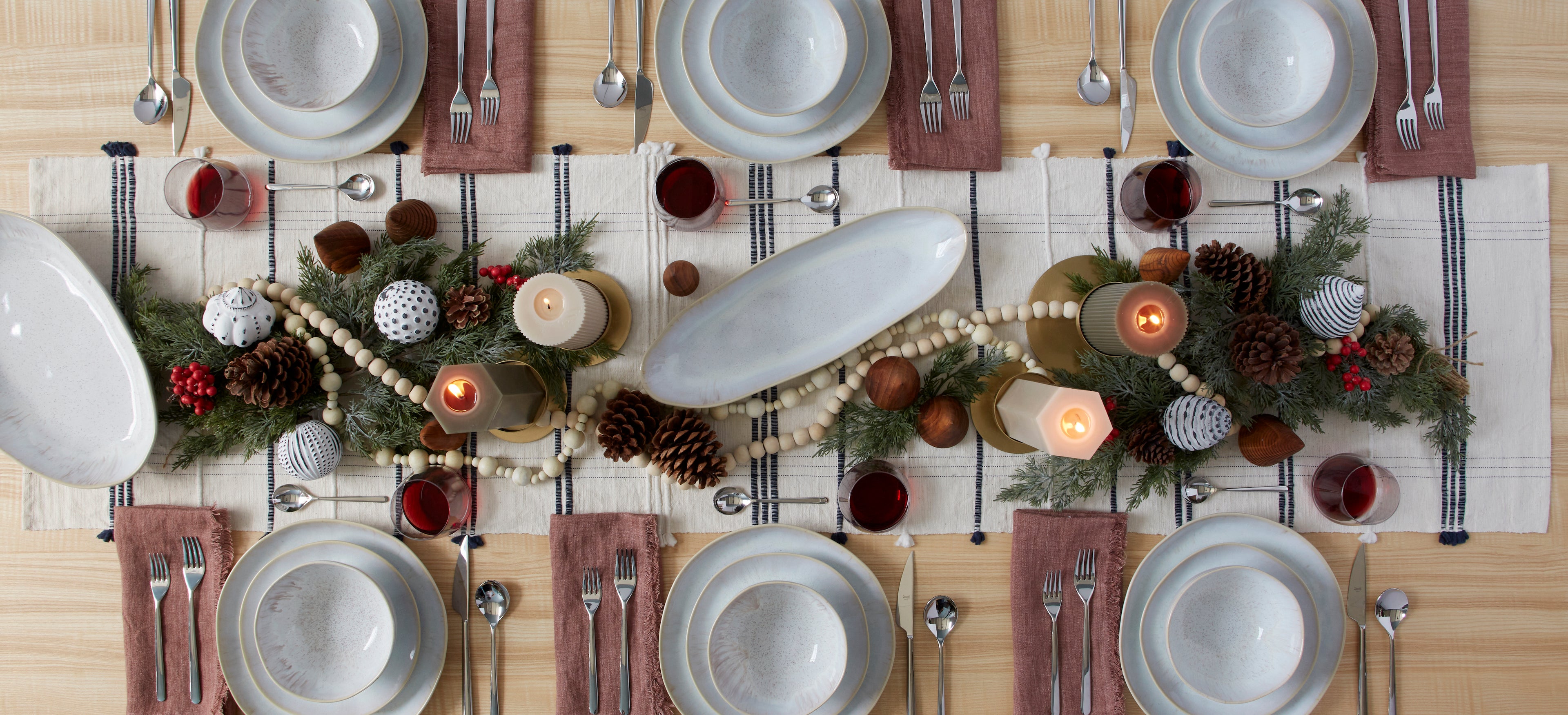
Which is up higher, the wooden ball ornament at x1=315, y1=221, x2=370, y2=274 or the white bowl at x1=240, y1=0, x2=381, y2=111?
the white bowl at x1=240, y1=0, x2=381, y2=111

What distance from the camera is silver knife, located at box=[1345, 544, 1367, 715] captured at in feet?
3.48

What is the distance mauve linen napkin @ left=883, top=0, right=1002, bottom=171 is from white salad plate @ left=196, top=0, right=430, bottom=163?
2.30 feet

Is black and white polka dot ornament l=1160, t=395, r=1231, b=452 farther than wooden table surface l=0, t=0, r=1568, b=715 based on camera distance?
No

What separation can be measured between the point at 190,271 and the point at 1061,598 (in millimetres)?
1396

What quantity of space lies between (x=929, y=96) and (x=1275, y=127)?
0.50m

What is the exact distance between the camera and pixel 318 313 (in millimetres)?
1021

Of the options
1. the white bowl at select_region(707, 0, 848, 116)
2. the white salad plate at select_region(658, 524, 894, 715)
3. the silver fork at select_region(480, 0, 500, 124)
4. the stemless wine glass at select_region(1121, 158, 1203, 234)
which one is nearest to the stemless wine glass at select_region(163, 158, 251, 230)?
the silver fork at select_region(480, 0, 500, 124)

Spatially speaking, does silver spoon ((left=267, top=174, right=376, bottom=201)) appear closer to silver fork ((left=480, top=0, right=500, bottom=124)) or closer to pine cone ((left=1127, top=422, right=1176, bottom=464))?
silver fork ((left=480, top=0, right=500, bottom=124))

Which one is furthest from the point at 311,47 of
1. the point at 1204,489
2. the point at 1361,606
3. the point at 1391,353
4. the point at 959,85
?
the point at 1361,606

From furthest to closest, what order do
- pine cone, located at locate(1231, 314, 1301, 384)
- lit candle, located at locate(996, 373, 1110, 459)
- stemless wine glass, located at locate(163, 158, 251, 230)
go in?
stemless wine glass, located at locate(163, 158, 251, 230), pine cone, located at locate(1231, 314, 1301, 384), lit candle, located at locate(996, 373, 1110, 459)

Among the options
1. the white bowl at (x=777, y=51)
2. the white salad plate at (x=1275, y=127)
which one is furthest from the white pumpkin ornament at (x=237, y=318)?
the white salad plate at (x=1275, y=127)

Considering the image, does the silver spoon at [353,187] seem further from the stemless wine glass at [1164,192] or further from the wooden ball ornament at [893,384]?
the stemless wine glass at [1164,192]

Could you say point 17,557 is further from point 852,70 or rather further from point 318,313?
point 852,70

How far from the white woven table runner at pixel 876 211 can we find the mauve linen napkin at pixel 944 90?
0.03 m
